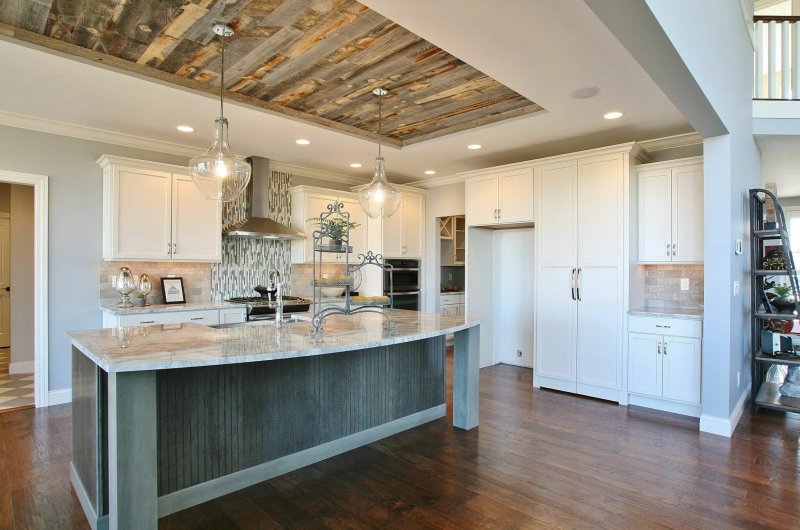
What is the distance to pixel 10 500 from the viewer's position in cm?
242

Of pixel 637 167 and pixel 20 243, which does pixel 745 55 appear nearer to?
pixel 637 167

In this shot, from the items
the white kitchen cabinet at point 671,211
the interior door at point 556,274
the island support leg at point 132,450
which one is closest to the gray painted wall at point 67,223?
the island support leg at point 132,450

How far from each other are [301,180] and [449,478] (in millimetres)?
4376

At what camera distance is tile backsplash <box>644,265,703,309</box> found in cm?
431

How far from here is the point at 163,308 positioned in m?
4.12

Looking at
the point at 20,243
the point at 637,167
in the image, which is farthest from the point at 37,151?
the point at 637,167

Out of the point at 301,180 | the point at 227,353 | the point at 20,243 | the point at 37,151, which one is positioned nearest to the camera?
the point at 227,353

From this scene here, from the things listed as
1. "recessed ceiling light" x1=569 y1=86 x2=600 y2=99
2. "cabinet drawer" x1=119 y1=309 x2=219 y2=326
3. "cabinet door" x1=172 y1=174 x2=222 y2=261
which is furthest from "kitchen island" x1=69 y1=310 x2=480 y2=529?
"cabinet door" x1=172 y1=174 x2=222 y2=261

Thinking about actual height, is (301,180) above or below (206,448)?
above

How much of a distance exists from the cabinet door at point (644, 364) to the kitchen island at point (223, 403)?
1.66 metres

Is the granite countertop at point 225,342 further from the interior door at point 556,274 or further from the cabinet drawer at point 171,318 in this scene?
the interior door at point 556,274

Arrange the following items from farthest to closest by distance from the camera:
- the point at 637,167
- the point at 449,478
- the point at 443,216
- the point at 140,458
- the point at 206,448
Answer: the point at 443,216, the point at 637,167, the point at 449,478, the point at 206,448, the point at 140,458

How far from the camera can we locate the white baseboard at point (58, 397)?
404 cm

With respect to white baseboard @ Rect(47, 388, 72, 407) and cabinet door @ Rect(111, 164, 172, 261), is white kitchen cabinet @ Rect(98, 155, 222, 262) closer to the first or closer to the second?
cabinet door @ Rect(111, 164, 172, 261)
